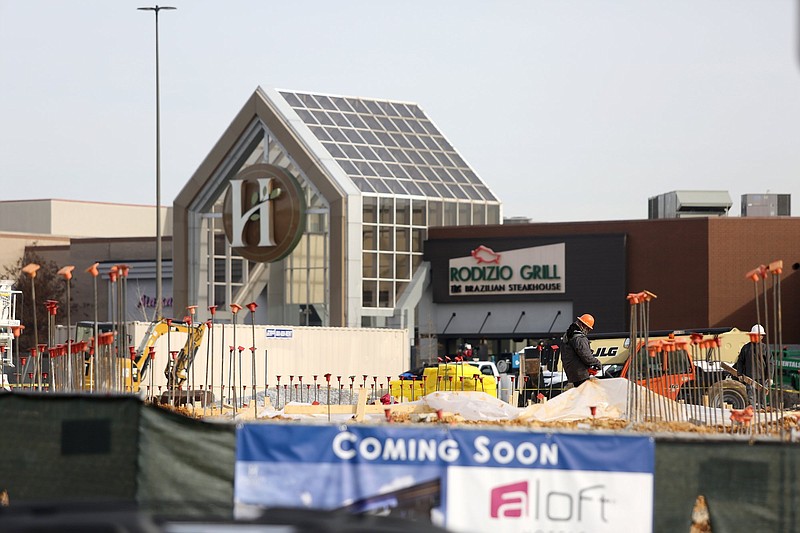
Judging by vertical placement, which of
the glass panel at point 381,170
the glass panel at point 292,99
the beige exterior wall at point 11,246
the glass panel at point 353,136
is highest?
the glass panel at point 292,99

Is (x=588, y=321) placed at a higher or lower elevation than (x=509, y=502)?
higher

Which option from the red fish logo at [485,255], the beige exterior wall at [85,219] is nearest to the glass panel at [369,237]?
the red fish logo at [485,255]

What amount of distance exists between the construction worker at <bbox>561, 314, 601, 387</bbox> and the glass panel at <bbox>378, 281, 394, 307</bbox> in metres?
35.7

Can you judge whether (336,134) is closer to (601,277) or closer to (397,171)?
(397,171)

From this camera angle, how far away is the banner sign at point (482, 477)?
9727 millimetres

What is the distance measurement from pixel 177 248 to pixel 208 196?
3.03m

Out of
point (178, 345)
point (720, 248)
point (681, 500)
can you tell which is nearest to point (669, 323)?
point (720, 248)

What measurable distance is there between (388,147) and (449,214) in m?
4.04

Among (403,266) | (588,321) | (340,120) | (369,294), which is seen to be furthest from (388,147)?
(588,321)

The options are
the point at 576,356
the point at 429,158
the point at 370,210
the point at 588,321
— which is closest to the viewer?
the point at 576,356

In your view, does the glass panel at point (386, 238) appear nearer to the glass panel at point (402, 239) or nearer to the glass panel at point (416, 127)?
the glass panel at point (402, 239)

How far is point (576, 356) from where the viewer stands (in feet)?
75.6

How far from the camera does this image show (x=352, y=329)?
5128 cm

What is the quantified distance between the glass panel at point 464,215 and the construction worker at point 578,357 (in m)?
38.6
